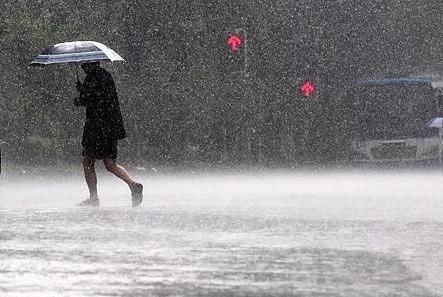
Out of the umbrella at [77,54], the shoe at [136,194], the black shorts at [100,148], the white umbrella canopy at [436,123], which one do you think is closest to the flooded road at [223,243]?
the shoe at [136,194]

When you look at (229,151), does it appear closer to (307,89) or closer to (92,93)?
(307,89)

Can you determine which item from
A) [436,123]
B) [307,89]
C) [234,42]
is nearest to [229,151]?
[307,89]

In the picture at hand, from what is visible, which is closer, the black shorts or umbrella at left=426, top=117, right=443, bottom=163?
the black shorts

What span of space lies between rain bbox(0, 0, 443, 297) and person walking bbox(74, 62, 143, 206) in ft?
0.29

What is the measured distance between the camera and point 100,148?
66.7 feet

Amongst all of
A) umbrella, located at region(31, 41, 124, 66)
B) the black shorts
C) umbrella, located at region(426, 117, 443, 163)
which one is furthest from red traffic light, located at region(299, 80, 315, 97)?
the black shorts

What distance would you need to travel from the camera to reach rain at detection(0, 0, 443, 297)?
12.4 meters

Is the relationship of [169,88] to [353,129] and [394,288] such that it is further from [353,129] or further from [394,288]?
[394,288]

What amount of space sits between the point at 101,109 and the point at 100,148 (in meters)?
0.49

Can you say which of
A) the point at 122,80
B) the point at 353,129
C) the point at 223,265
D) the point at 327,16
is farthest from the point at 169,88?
the point at 223,265

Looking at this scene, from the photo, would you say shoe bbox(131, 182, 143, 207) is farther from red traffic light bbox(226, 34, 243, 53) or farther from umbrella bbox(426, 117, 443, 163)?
red traffic light bbox(226, 34, 243, 53)

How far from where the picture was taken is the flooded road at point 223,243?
11133 mm

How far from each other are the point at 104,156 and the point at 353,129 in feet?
60.7

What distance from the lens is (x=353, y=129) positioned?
38.3 metres
